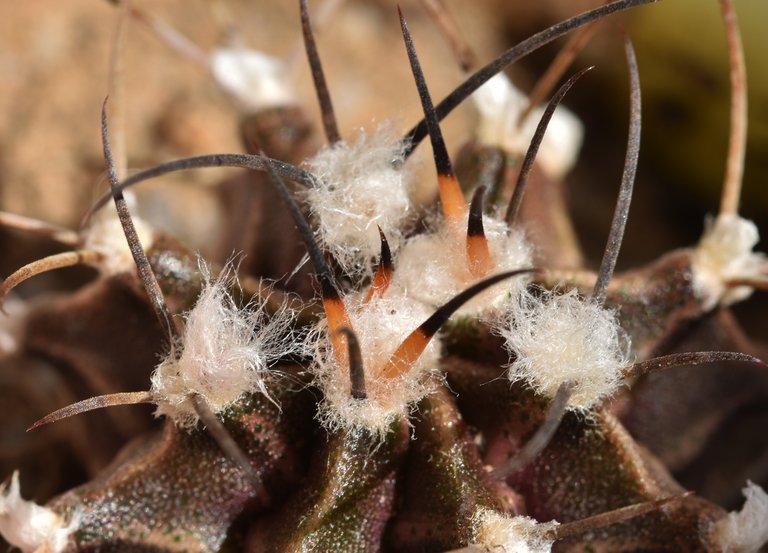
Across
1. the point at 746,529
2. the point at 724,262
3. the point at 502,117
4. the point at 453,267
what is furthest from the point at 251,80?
the point at 746,529

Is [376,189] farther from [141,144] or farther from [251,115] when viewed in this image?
[141,144]

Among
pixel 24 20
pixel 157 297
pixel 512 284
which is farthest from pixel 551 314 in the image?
pixel 24 20

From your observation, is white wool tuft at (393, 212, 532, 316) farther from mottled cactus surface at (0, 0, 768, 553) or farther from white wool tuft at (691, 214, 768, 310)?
white wool tuft at (691, 214, 768, 310)

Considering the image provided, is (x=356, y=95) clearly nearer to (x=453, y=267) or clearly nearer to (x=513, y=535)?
(x=453, y=267)

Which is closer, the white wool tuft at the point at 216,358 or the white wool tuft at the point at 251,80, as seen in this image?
the white wool tuft at the point at 216,358

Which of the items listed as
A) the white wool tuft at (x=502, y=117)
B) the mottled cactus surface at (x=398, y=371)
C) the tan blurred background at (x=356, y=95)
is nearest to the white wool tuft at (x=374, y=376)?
the mottled cactus surface at (x=398, y=371)

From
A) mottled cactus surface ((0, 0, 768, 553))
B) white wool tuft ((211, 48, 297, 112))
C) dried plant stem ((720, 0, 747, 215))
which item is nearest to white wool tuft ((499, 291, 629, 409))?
mottled cactus surface ((0, 0, 768, 553))

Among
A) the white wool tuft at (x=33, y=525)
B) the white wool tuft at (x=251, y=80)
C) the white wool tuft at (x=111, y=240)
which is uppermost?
the white wool tuft at (x=251, y=80)

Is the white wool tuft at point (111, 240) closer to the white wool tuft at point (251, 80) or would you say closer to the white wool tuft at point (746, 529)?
the white wool tuft at point (251, 80)
